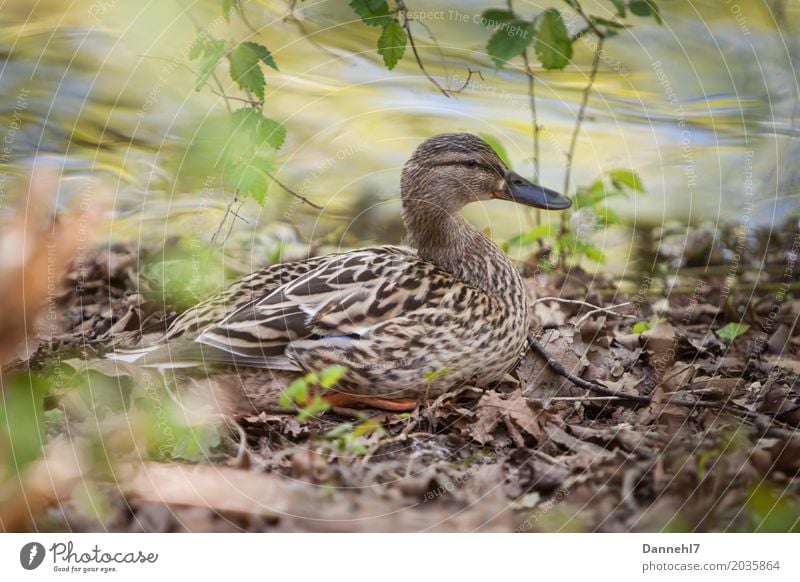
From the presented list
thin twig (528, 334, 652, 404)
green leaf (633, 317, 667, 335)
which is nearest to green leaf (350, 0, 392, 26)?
thin twig (528, 334, 652, 404)

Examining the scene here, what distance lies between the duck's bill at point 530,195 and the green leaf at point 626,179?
0.86ft

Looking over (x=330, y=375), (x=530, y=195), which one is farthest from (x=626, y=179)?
(x=330, y=375)

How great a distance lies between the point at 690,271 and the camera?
11.6ft

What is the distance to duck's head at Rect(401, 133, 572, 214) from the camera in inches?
118

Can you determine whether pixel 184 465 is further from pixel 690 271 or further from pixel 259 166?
pixel 690 271

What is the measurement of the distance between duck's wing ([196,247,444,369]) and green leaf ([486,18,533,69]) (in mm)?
849

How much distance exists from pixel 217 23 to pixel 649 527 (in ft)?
7.66

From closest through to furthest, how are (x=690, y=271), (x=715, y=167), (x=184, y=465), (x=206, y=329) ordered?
1. (x=184, y=465)
2. (x=206, y=329)
3. (x=715, y=167)
4. (x=690, y=271)

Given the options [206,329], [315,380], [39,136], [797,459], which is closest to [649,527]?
[797,459]

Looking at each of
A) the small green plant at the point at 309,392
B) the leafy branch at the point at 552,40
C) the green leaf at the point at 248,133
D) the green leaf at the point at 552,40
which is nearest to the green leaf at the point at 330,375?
the small green plant at the point at 309,392

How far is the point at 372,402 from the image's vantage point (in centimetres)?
281

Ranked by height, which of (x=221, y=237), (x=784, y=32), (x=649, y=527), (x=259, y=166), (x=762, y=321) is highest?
(x=784, y=32)

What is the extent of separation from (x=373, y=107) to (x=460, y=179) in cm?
43

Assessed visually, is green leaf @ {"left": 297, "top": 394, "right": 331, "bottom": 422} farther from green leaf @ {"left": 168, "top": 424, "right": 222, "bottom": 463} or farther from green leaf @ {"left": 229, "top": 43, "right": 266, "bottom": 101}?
green leaf @ {"left": 229, "top": 43, "right": 266, "bottom": 101}
